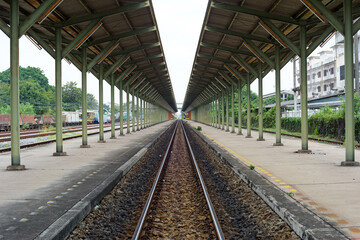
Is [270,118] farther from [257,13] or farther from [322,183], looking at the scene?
[322,183]

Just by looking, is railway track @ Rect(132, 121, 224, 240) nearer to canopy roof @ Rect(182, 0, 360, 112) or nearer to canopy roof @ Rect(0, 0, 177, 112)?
canopy roof @ Rect(0, 0, 177, 112)

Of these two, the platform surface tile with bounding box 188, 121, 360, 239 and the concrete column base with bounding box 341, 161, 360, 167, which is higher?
the concrete column base with bounding box 341, 161, 360, 167

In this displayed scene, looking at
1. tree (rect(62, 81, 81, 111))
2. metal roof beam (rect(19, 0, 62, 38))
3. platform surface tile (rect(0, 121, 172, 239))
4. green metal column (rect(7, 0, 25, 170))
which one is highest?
tree (rect(62, 81, 81, 111))

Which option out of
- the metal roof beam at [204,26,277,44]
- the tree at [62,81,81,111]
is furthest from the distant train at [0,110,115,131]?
the metal roof beam at [204,26,277,44]

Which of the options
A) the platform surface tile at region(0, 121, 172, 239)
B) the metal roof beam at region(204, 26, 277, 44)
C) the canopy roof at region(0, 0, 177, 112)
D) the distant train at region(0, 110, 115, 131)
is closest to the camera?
the platform surface tile at region(0, 121, 172, 239)

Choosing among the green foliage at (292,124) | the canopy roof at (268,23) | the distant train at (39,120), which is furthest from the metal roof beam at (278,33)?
the distant train at (39,120)

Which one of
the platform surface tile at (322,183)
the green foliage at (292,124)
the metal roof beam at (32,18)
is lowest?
the platform surface tile at (322,183)

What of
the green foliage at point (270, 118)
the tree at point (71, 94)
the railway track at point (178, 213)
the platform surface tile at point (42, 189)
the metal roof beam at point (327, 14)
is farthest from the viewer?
the tree at point (71, 94)

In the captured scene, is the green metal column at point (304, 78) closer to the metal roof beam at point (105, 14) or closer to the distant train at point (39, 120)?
the metal roof beam at point (105, 14)

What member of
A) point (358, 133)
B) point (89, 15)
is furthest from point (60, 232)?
point (358, 133)

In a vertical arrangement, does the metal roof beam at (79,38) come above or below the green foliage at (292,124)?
above

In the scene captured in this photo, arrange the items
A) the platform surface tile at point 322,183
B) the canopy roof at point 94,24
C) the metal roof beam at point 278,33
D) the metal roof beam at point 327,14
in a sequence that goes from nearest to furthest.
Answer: the platform surface tile at point 322,183 < the metal roof beam at point 327,14 < the canopy roof at point 94,24 < the metal roof beam at point 278,33

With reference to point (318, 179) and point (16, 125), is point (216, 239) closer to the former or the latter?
point (318, 179)

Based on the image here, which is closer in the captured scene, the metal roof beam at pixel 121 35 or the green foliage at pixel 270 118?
the metal roof beam at pixel 121 35
